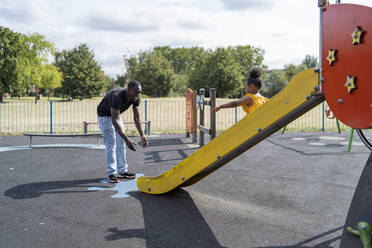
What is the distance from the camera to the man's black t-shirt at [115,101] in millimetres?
4863

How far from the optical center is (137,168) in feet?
21.6

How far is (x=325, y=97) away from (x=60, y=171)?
17.0 ft

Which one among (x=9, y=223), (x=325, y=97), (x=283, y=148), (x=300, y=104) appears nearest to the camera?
(x=325, y=97)

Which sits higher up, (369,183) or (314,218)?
(369,183)

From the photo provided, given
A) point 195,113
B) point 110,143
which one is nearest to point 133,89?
point 110,143

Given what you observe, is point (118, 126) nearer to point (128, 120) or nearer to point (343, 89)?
point (343, 89)

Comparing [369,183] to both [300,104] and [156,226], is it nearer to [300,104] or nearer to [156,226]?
[300,104]

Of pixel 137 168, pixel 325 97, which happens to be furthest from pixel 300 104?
pixel 137 168

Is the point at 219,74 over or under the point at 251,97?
over

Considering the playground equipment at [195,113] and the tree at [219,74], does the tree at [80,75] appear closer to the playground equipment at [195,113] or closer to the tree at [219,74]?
the tree at [219,74]

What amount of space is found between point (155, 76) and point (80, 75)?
42.1 feet

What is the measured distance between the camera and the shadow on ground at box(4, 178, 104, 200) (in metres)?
4.73

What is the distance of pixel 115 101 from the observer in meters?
4.86

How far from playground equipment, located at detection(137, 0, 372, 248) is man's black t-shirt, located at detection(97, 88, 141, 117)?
7.46 feet
